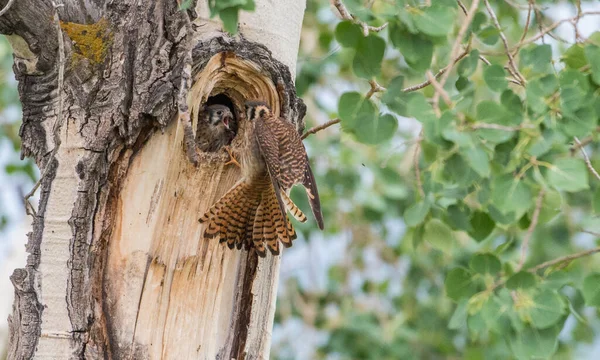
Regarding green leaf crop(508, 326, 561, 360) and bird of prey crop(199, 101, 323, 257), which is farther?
bird of prey crop(199, 101, 323, 257)

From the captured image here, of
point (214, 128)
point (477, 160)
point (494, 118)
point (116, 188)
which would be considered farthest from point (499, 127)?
point (214, 128)

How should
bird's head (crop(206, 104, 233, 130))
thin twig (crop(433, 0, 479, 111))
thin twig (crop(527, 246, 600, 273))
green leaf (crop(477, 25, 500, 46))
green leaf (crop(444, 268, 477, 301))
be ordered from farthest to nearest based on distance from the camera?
bird's head (crop(206, 104, 233, 130)) → green leaf (crop(444, 268, 477, 301)) → thin twig (crop(527, 246, 600, 273)) → green leaf (crop(477, 25, 500, 46)) → thin twig (crop(433, 0, 479, 111))

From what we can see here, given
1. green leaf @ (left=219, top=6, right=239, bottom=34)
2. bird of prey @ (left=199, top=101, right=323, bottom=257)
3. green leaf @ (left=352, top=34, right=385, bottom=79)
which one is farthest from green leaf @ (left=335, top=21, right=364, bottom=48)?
bird of prey @ (left=199, top=101, right=323, bottom=257)

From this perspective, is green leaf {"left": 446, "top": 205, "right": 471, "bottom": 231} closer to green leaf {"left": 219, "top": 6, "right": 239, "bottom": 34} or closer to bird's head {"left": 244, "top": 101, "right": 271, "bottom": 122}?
bird's head {"left": 244, "top": 101, "right": 271, "bottom": 122}

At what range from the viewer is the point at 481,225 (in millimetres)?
2629

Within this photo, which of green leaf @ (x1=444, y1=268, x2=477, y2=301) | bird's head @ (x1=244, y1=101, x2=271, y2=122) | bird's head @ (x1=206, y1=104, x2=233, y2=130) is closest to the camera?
green leaf @ (x1=444, y1=268, x2=477, y2=301)

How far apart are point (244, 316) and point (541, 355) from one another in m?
0.92

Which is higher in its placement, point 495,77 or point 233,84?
point 233,84

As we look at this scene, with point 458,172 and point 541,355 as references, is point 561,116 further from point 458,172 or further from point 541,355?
point 541,355

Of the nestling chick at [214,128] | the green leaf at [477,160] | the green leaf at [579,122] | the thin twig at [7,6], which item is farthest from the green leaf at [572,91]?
the thin twig at [7,6]

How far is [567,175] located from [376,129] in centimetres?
49

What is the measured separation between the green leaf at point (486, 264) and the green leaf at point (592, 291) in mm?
269

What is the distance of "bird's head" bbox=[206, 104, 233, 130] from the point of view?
9.88 feet

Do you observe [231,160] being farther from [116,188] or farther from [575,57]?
[575,57]
